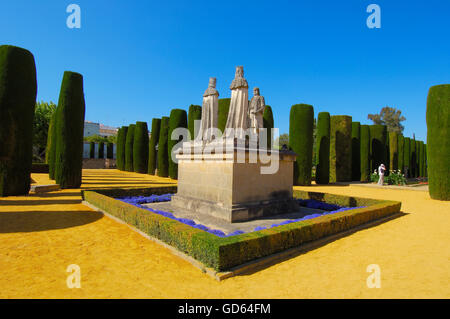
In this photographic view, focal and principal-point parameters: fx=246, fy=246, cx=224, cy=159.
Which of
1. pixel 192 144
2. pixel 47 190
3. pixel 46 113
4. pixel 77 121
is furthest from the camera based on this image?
pixel 46 113

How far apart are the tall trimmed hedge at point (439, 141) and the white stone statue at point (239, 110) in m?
12.4

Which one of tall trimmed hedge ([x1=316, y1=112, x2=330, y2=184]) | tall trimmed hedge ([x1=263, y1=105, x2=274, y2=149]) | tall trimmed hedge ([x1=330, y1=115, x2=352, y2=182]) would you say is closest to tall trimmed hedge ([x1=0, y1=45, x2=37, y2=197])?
tall trimmed hedge ([x1=263, y1=105, x2=274, y2=149])

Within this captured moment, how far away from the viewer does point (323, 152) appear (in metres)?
22.2

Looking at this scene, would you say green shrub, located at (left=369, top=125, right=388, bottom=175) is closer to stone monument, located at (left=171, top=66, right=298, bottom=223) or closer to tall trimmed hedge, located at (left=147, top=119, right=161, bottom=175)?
stone monument, located at (left=171, top=66, right=298, bottom=223)

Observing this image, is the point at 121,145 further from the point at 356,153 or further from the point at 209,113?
the point at 356,153

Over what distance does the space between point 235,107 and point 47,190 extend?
39.0 feet

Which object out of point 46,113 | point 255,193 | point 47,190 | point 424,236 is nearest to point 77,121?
point 47,190

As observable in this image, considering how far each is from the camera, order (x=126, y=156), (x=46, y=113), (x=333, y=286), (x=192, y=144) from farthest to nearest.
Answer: (x=46, y=113), (x=126, y=156), (x=192, y=144), (x=333, y=286)

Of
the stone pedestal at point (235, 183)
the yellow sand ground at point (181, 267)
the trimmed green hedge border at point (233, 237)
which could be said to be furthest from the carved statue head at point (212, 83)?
the yellow sand ground at point (181, 267)


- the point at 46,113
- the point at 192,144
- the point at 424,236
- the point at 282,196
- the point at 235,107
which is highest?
the point at 46,113

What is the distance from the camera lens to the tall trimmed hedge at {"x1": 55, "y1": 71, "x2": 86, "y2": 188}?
14797mm

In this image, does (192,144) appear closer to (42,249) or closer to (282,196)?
(282,196)

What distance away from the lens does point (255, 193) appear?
843 cm

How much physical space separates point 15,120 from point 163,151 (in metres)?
14.2
